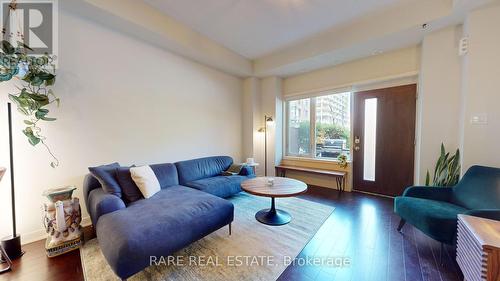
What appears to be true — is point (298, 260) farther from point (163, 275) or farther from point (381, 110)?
point (381, 110)

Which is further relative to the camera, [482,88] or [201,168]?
[201,168]

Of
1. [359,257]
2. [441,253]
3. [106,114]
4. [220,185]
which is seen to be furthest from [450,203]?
[106,114]

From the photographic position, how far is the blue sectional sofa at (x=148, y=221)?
1.42 metres

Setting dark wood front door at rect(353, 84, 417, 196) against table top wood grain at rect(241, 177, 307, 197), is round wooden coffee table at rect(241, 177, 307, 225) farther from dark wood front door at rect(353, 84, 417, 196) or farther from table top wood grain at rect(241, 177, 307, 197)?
dark wood front door at rect(353, 84, 417, 196)

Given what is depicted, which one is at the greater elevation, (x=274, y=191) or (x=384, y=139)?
(x=384, y=139)

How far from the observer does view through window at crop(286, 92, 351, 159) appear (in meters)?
4.21

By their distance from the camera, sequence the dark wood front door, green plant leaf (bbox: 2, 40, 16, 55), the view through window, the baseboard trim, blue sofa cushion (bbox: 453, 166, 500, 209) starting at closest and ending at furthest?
green plant leaf (bbox: 2, 40, 16, 55) → blue sofa cushion (bbox: 453, 166, 500, 209) → the baseboard trim → the dark wood front door → the view through window

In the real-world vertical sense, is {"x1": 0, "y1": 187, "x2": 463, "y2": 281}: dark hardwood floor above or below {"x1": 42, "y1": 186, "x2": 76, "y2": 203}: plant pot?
below

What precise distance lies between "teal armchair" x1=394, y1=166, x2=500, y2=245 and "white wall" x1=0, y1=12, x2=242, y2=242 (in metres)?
3.54

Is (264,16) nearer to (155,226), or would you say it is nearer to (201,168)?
(201,168)

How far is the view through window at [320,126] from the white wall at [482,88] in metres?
1.83

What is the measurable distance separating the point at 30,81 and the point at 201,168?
245 centimetres

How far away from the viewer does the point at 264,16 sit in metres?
2.91

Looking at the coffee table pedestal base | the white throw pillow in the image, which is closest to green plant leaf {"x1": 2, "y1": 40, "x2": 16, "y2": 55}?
the white throw pillow
